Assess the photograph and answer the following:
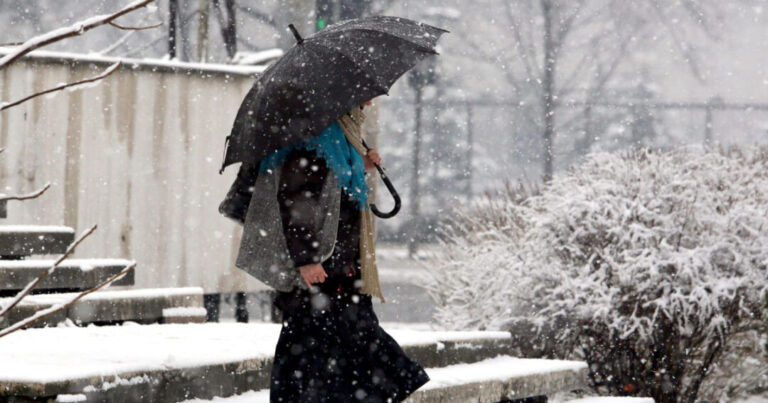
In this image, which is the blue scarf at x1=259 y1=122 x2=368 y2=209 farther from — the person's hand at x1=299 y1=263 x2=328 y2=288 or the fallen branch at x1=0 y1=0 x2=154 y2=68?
the fallen branch at x1=0 y1=0 x2=154 y2=68

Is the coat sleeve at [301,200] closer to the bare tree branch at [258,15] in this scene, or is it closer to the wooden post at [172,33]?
the wooden post at [172,33]

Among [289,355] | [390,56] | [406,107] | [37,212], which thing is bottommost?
[289,355]

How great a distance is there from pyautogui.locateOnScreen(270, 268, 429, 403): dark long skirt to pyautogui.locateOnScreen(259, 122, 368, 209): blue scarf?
28 centimetres

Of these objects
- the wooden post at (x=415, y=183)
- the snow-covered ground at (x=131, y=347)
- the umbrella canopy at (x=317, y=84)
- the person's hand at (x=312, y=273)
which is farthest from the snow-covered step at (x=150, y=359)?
the wooden post at (x=415, y=183)

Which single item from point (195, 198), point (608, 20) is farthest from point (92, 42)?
point (195, 198)

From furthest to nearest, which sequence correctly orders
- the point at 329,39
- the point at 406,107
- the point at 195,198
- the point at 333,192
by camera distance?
the point at 406,107 < the point at 195,198 < the point at 329,39 < the point at 333,192

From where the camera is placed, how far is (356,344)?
352cm

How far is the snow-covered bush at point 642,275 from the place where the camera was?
6191 mm

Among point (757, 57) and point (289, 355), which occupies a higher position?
point (757, 57)

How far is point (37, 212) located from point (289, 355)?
3.82 m

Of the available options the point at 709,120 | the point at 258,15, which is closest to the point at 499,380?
the point at 258,15

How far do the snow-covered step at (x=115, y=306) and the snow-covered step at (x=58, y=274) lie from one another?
199mm

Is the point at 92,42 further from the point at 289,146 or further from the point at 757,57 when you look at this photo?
the point at 289,146

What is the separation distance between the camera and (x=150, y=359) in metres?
→ 3.61
